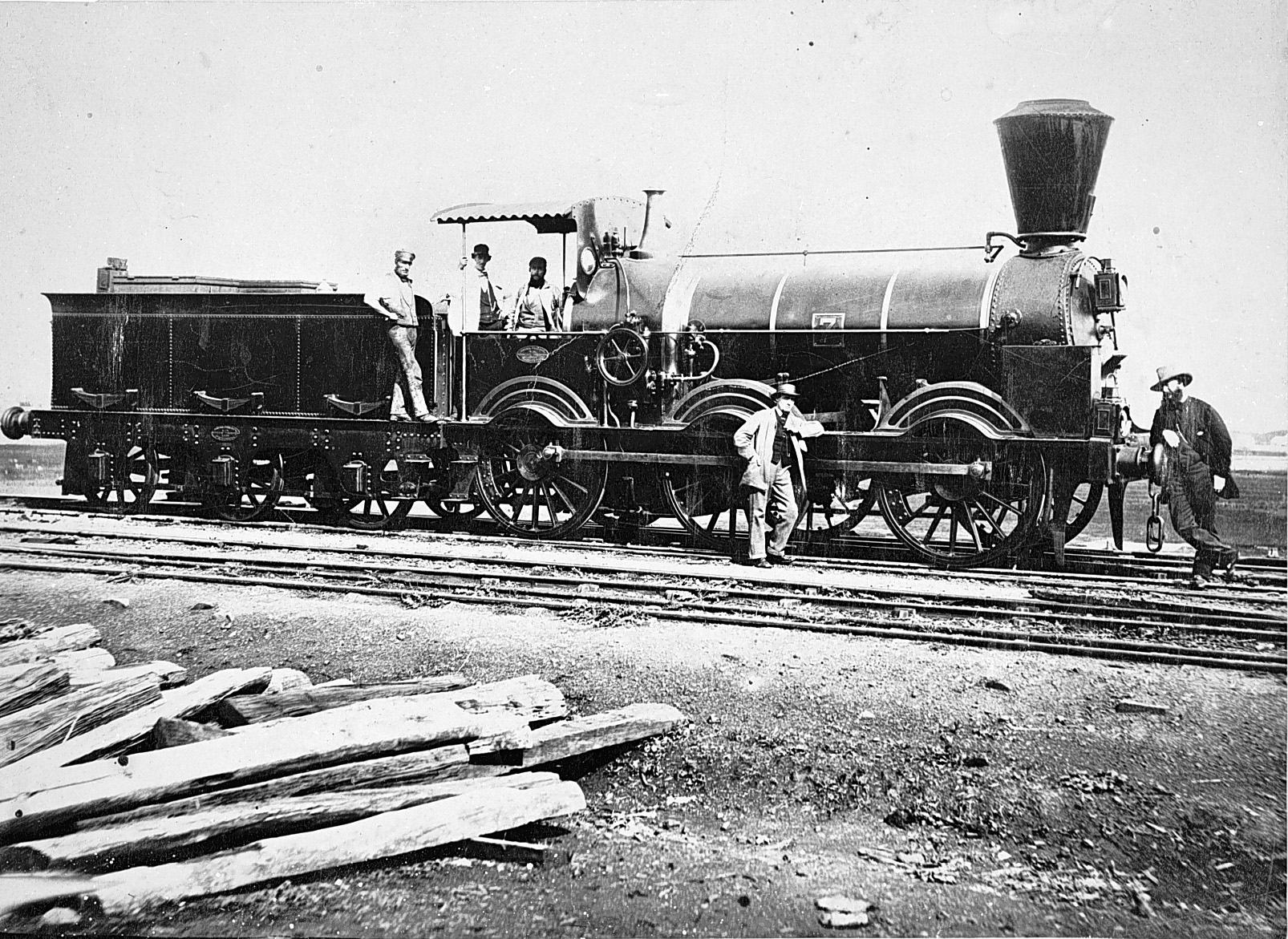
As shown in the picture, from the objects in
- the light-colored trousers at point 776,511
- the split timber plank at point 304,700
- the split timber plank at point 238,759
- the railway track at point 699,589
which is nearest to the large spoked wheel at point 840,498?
the light-colored trousers at point 776,511

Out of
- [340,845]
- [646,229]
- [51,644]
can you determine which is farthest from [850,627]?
[646,229]

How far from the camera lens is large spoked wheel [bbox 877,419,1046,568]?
824 cm

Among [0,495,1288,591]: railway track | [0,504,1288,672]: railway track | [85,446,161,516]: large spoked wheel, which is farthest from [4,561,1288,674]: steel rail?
[85,446,161,516]: large spoked wheel

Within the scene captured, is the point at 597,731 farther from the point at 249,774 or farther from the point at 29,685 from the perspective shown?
the point at 29,685

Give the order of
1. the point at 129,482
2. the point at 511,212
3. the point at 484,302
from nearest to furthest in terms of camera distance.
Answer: the point at 511,212
the point at 484,302
the point at 129,482

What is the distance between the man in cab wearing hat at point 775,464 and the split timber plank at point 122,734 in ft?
15.2

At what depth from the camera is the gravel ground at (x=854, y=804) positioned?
11.6 feet

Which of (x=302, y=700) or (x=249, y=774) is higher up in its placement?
(x=302, y=700)

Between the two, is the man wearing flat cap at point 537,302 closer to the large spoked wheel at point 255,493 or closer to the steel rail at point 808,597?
the steel rail at point 808,597

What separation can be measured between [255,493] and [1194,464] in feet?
Result: 29.0

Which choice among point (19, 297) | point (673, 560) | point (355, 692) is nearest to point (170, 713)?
point (355, 692)

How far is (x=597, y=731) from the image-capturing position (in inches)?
→ 174

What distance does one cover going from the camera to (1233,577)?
733cm

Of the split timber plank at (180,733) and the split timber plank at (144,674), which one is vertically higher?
the split timber plank at (144,674)
